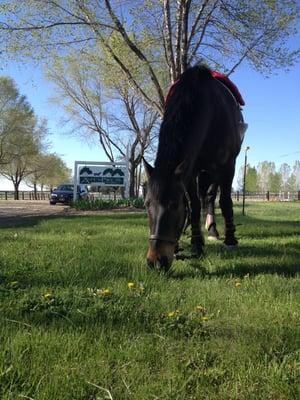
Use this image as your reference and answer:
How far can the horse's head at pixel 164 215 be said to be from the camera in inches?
156

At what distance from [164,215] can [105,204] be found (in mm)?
17505

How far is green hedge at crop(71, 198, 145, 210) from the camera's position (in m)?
20.8

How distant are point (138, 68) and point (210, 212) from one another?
898 cm

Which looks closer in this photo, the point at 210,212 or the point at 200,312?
the point at 200,312

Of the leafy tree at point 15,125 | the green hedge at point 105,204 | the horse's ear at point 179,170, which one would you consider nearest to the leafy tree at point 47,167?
the leafy tree at point 15,125

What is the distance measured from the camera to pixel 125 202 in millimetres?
22000

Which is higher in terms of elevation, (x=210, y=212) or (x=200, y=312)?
(x=210, y=212)

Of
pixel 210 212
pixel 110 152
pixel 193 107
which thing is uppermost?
pixel 110 152

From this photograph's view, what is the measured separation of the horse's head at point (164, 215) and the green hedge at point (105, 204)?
1679 cm

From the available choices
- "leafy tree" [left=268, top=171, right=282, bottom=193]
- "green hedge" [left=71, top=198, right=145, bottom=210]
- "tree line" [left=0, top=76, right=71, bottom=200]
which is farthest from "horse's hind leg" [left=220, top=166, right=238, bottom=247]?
"leafy tree" [left=268, top=171, right=282, bottom=193]

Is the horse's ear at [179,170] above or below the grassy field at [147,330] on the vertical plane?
above

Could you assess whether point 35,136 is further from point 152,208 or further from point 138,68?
point 152,208

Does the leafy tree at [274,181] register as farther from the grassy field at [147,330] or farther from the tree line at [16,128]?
the grassy field at [147,330]

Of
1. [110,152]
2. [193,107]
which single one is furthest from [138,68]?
[110,152]
